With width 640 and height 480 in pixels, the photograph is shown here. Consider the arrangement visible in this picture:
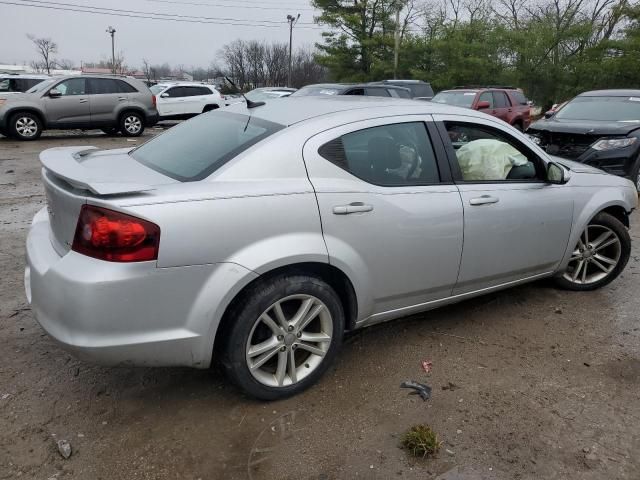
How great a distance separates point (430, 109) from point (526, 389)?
177 cm

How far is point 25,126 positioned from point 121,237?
13.2 meters

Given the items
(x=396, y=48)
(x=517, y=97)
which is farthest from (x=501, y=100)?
(x=396, y=48)

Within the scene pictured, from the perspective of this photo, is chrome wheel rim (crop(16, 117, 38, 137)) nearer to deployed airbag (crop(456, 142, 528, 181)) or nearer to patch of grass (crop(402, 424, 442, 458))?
deployed airbag (crop(456, 142, 528, 181))

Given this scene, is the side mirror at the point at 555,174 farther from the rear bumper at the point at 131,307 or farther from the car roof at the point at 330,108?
the rear bumper at the point at 131,307

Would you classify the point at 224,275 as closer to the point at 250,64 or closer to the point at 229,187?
the point at 229,187

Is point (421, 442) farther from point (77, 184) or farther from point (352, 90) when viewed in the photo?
point (352, 90)

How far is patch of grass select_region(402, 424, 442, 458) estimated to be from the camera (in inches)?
95.2

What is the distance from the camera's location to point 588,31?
1152 inches

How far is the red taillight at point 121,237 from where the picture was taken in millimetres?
2215

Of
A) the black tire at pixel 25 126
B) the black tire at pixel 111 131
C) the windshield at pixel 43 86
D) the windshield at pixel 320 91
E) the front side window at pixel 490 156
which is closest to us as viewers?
the front side window at pixel 490 156

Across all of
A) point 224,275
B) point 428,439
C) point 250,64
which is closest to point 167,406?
point 224,275

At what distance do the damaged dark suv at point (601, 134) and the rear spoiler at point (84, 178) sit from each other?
22.7 ft

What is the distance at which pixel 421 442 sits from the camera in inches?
96.0

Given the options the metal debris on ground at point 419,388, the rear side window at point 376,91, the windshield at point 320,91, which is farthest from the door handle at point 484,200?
the rear side window at point 376,91
